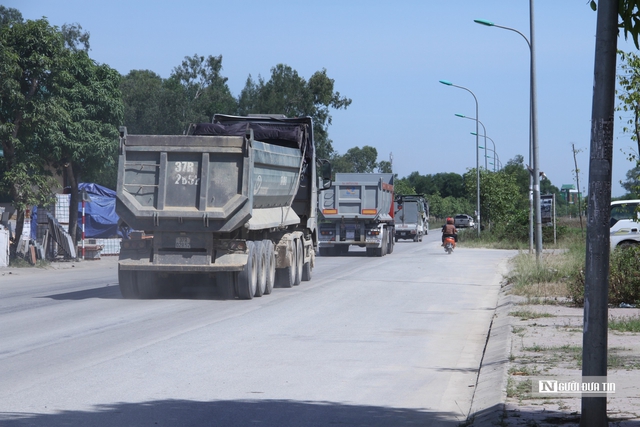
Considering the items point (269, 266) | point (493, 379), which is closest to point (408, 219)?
point (269, 266)

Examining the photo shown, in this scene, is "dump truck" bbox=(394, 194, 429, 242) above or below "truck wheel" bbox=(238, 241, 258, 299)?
above

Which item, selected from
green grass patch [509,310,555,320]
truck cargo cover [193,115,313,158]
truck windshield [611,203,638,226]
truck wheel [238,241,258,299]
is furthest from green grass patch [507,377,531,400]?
truck windshield [611,203,638,226]

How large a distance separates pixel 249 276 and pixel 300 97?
54.6m

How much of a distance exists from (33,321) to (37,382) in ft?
16.8

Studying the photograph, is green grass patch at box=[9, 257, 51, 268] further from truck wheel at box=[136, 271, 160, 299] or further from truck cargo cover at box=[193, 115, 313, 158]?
truck wheel at box=[136, 271, 160, 299]

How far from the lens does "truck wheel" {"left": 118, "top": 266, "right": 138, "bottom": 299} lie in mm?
16219

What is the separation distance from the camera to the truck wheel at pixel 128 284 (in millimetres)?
16219

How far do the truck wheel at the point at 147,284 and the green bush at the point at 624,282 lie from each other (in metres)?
8.16

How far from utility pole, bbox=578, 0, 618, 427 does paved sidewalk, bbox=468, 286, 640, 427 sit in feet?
1.82

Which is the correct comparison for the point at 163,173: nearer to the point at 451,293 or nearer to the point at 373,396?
the point at 451,293

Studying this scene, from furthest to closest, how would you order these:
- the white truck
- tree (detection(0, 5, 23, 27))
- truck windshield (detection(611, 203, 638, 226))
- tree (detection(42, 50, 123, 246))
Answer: tree (detection(0, 5, 23, 27))
tree (detection(42, 50, 123, 246))
the white truck
truck windshield (detection(611, 203, 638, 226))

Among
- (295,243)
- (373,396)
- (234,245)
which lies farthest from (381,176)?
(373,396)

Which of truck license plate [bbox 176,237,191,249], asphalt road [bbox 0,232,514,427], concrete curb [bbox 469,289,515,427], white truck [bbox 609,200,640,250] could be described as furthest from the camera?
white truck [bbox 609,200,640,250]

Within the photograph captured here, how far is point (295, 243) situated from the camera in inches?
800
